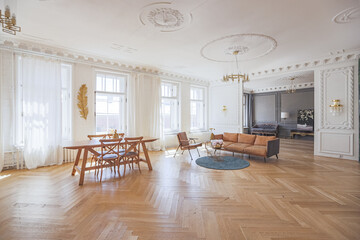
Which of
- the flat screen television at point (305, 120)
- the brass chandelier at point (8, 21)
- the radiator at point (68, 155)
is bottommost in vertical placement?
the radiator at point (68, 155)

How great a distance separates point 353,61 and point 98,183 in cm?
732

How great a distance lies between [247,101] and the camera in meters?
11.9

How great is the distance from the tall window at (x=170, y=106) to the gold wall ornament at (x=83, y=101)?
9.47ft

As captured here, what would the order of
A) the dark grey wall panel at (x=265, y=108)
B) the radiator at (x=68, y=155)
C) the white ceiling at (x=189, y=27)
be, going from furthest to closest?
the dark grey wall panel at (x=265, y=108), the radiator at (x=68, y=155), the white ceiling at (x=189, y=27)

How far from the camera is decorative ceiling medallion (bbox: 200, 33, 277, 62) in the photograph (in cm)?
393

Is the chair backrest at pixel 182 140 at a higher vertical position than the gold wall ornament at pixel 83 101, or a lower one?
lower

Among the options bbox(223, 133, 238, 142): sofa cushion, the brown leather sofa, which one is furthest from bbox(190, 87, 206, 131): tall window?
the brown leather sofa

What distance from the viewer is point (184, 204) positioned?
261 centimetres

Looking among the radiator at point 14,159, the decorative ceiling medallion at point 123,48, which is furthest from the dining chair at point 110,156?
the decorative ceiling medallion at point 123,48

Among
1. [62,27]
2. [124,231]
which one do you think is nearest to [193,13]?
[62,27]

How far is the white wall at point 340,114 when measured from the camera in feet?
16.4

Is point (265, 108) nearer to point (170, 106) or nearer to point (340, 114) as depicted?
point (340, 114)

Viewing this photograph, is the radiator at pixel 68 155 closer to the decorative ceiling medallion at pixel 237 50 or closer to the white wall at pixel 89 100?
the white wall at pixel 89 100

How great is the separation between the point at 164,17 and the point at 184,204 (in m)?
3.16
